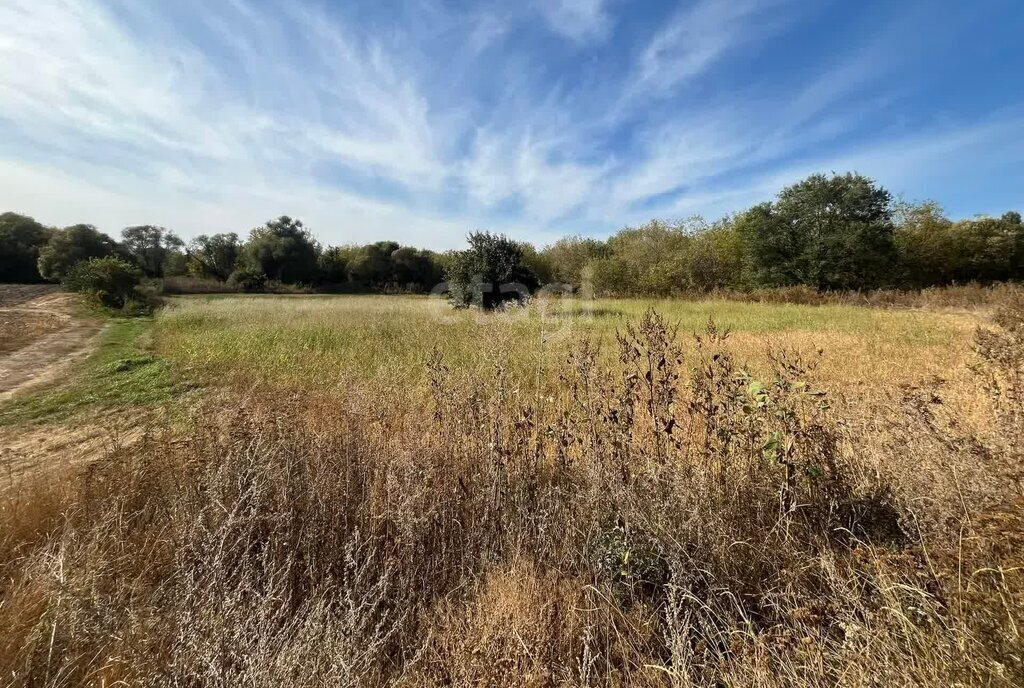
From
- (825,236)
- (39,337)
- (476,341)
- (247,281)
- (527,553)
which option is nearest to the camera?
(527,553)

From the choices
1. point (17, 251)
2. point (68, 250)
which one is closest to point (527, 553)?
point (68, 250)

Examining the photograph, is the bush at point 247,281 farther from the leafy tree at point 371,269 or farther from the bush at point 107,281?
the bush at point 107,281

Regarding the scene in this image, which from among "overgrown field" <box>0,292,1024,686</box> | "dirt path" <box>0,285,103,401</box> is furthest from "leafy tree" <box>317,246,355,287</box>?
"overgrown field" <box>0,292,1024,686</box>

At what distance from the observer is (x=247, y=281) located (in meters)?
35.8

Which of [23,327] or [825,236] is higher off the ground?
[825,236]

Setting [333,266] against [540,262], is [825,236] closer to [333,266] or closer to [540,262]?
[540,262]

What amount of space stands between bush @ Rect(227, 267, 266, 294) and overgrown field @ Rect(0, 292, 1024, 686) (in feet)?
124

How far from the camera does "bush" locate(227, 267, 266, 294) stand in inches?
1401

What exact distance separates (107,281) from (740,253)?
38390 millimetres

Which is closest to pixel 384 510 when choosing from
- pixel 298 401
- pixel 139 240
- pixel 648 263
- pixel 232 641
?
pixel 232 641

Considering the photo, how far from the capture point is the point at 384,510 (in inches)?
104

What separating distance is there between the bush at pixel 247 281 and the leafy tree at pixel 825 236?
3977cm

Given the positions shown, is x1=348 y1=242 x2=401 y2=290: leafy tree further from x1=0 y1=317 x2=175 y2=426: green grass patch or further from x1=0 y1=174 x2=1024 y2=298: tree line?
x1=0 y1=317 x2=175 y2=426: green grass patch

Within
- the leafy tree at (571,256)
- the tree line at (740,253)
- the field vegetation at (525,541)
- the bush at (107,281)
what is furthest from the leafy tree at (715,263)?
the bush at (107,281)
